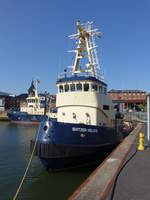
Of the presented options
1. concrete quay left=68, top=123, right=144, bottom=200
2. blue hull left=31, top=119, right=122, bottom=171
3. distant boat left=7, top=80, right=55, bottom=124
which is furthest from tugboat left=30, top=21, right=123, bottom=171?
distant boat left=7, top=80, right=55, bottom=124

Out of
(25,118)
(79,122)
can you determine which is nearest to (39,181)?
(79,122)

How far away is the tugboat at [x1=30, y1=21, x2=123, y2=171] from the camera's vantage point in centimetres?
1066

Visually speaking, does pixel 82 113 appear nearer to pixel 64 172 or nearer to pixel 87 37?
pixel 64 172

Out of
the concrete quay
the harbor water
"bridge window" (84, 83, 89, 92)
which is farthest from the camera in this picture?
"bridge window" (84, 83, 89, 92)

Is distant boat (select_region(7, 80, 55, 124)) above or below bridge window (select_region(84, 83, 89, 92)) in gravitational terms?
below

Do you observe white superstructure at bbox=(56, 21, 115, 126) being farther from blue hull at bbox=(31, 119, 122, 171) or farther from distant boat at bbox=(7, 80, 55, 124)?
distant boat at bbox=(7, 80, 55, 124)

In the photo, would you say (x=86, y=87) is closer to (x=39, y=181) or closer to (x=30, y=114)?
(x=39, y=181)

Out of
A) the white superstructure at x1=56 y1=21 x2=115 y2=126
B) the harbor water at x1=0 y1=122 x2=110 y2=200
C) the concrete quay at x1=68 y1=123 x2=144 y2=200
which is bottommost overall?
the harbor water at x1=0 y1=122 x2=110 y2=200

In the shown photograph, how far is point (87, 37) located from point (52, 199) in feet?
39.9

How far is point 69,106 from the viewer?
13.5 meters

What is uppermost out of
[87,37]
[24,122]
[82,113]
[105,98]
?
[87,37]

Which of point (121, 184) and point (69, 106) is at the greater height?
point (69, 106)

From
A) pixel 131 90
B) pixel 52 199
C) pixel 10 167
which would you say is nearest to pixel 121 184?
pixel 52 199

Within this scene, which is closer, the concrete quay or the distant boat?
the concrete quay
